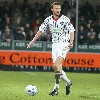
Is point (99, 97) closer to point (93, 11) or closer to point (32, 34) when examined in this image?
point (32, 34)

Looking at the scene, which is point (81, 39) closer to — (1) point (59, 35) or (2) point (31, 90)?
(1) point (59, 35)

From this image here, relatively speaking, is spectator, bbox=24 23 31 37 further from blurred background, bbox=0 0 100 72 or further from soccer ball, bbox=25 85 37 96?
soccer ball, bbox=25 85 37 96

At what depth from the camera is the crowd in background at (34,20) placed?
22531 millimetres

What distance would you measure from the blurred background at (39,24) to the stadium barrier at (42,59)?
5.7 inches

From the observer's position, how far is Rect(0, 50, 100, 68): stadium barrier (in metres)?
21.4

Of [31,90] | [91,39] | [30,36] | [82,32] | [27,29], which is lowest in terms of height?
[31,90]

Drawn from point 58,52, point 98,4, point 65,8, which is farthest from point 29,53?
point 58,52

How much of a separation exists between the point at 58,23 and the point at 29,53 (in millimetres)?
9986

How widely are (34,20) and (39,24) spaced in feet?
3.14

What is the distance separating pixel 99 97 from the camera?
11594 millimetres

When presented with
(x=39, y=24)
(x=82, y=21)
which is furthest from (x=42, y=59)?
(x=82, y=21)

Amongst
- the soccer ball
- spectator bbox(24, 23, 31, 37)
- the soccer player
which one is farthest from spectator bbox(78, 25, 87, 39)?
the soccer ball

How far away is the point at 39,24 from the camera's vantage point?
2339cm

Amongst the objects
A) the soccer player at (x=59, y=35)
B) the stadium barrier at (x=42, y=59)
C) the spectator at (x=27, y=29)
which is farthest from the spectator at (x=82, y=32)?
the soccer player at (x=59, y=35)
